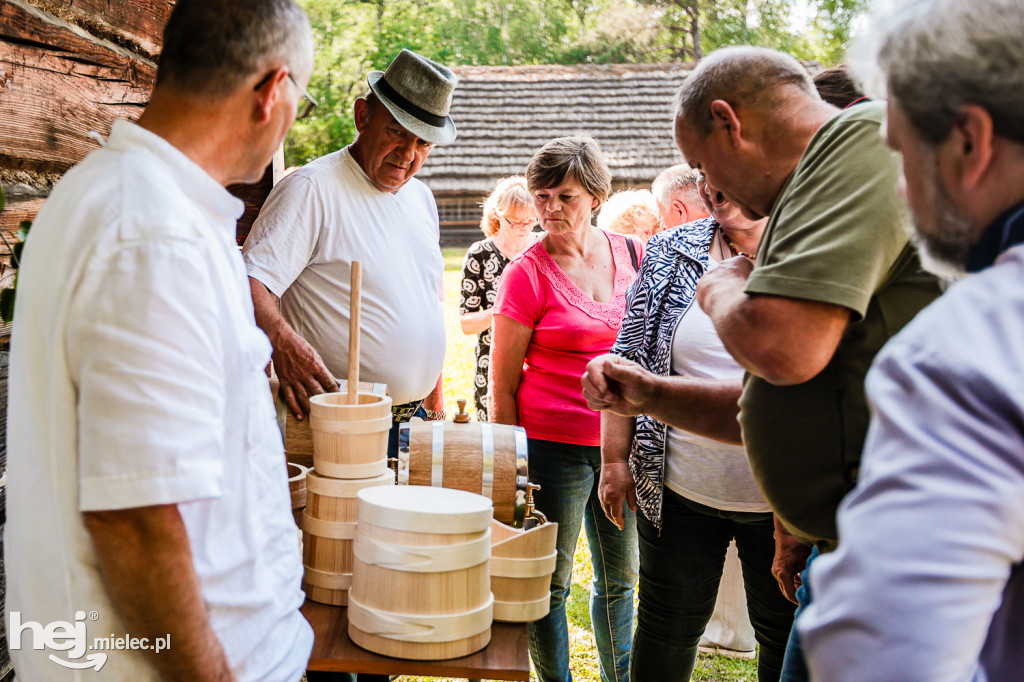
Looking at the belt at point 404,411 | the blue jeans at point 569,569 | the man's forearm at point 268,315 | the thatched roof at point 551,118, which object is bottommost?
the blue jeans at point 569,569

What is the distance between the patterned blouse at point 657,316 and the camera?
2.36 meters

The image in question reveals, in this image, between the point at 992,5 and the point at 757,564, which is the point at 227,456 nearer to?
the point at 992,5

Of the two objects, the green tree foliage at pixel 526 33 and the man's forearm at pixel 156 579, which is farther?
the green tree foliage at pixel 526 33

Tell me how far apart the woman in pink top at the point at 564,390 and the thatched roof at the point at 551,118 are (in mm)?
9946

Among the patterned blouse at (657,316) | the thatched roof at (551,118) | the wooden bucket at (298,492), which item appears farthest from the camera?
the thatched roof at (551,118)

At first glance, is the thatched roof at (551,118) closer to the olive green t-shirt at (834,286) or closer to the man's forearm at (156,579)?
the olive green t-shirt at (834,286)

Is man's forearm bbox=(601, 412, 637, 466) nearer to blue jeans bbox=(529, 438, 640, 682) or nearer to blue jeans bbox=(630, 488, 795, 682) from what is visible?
blue jeans bbox=(630, 488, 795, 682)

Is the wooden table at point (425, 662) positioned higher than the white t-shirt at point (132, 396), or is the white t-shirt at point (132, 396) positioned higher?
the white t-shirt at point (132, 396)

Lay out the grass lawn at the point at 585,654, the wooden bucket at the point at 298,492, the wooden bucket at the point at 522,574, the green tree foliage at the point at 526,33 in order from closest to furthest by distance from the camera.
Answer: the wooden bucket at the point at 522,574 < the wooden bucket at the point at 298,492 < the grass lawn at the point at 585,654 < the green tree foliage at the point at 526,33

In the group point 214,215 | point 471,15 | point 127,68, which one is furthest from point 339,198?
point 471,15

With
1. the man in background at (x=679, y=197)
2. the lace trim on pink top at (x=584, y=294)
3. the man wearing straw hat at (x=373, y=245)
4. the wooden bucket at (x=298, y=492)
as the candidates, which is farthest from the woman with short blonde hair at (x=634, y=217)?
the wooden bucket at (x=298, y=492)

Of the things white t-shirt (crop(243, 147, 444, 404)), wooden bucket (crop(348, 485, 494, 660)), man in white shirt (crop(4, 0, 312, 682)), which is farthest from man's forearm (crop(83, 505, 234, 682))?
white t-shirt (crop(243, 147, 444, 404))

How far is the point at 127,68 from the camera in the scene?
2348mm

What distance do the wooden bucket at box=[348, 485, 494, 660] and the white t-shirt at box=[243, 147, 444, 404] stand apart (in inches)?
45.0
